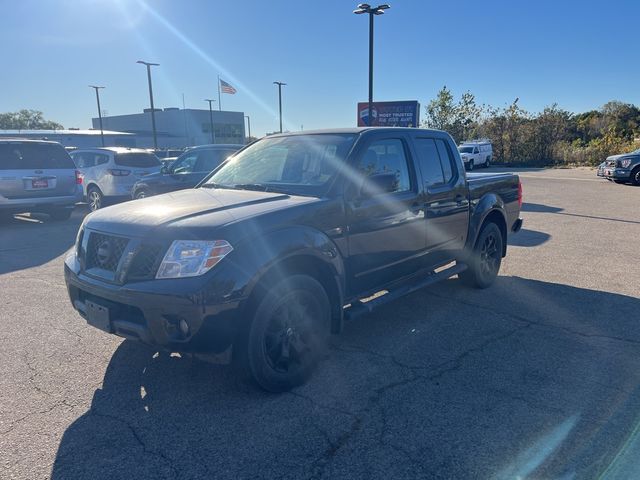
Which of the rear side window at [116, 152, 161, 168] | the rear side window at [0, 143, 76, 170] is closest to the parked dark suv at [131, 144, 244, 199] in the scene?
the rear side window at [0, 143, 76, 170]

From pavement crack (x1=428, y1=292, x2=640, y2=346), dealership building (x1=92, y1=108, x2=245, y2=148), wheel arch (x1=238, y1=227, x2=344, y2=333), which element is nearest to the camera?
wheel arch (x1=238, y1=227, x2=344, y2=333)

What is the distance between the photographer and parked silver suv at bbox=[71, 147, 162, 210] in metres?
12.0

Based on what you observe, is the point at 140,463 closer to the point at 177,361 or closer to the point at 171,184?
the point at 177,361

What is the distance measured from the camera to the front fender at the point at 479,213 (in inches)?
213

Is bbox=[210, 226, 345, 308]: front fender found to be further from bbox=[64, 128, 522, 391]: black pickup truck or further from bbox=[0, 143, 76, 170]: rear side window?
bbox=[0, 143, 76, 170]: rear side window

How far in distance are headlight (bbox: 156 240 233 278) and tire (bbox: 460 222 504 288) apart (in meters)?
3.54

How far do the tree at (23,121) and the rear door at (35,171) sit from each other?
97.5 metres

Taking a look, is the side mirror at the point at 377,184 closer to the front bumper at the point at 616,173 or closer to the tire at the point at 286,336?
the tire at the point at 286,336

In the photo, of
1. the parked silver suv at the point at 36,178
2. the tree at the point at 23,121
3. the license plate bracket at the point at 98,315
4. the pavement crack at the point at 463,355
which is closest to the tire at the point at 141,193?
the parked silver suv at the point at 36,178

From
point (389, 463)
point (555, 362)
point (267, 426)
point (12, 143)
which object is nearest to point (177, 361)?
point (267, 426)

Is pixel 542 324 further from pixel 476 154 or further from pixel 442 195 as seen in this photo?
pixel 476 154

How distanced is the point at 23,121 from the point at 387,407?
11331 centimetres

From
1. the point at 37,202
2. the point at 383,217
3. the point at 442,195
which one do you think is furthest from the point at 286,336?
the point at 37,202

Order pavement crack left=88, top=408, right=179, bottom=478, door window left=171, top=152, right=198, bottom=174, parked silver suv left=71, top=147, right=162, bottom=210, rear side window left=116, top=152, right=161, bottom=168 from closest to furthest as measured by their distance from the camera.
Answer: pavement crack left=88, top=408, right=179, bottom=478 → door window left=171, top=152, right=198, bottom=174 → parked silver suv left=71, top=147, right=162, bottom=210 → rear side window left=116, top=152, right=161, bottom=168
